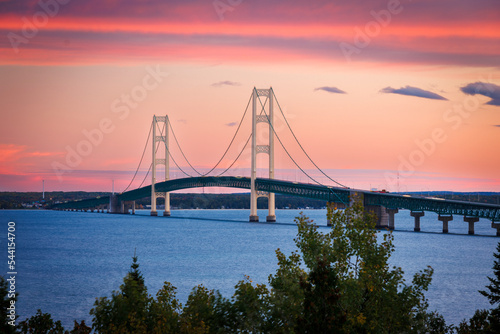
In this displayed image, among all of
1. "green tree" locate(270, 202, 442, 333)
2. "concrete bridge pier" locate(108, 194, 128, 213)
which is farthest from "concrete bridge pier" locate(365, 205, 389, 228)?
"concrete bridge pier" locate(108, 194, 128, 213)

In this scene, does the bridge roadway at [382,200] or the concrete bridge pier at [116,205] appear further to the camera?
the concrete bridge pier at [116,205]

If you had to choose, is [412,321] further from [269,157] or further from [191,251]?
[269,157]

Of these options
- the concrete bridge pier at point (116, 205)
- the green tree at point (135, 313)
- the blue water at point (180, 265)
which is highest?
the concrete bridge pier at point (116, 205)

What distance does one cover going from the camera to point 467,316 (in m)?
33.1

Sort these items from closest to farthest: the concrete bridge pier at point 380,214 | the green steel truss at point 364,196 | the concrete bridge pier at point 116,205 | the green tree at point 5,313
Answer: the green tree at point 5,313, the green steel truss at point 364,196, the concrete bridge pier at point 380,214, the concrete bridge pier at point 116,205

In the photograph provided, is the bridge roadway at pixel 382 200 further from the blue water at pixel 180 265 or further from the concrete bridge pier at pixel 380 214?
the blue water at pixel 180 265

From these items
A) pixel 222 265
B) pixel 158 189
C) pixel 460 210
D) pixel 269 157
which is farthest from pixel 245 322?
pixel 158 189

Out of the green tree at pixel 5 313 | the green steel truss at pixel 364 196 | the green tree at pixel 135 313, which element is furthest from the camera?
the green steel truss at pixel 364 196

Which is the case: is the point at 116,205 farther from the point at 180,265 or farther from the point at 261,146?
the point at 180,265

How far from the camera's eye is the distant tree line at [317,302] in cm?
1742

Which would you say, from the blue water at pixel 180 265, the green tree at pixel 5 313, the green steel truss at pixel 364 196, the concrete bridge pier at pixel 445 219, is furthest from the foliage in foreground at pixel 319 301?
the concrete bridge pier at pixel 445 219

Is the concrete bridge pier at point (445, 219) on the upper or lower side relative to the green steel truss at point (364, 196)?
lower

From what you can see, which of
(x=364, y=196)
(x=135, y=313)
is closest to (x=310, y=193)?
(x=364, y=196)

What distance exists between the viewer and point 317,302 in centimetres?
1723
